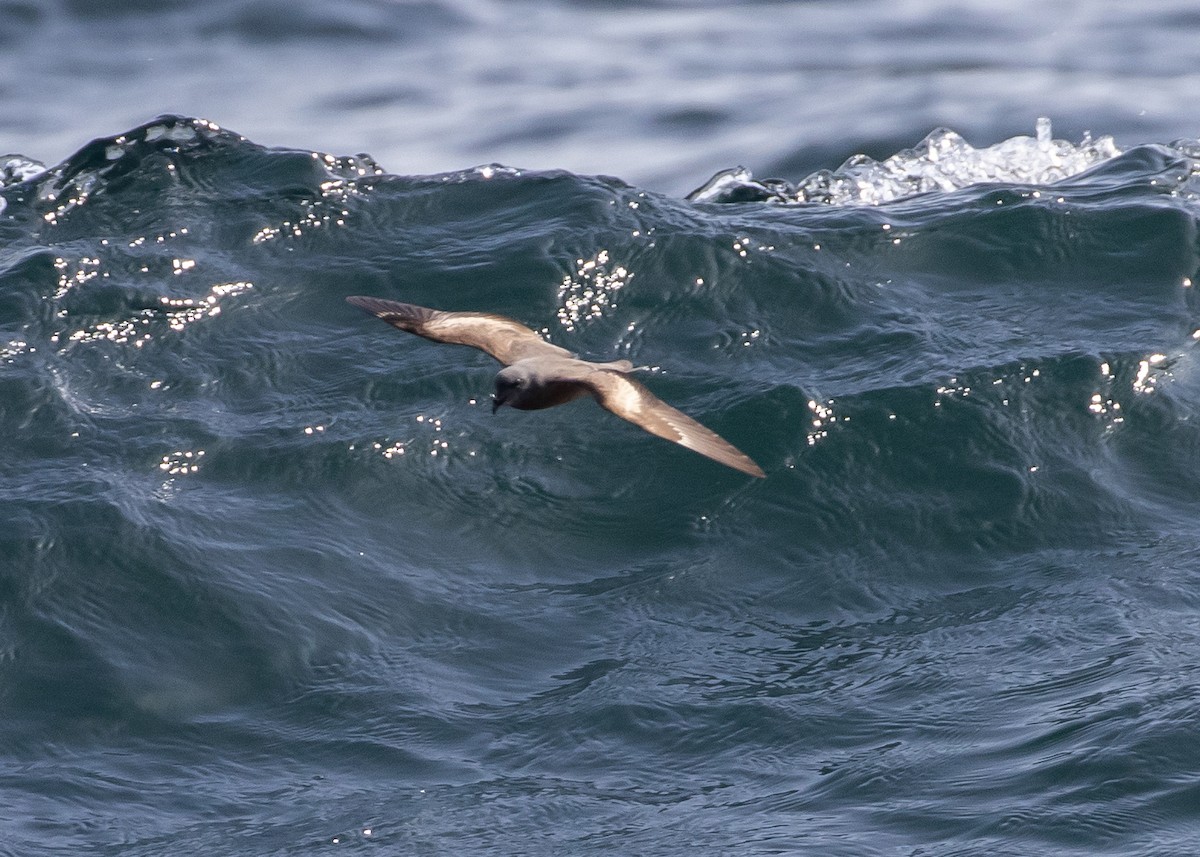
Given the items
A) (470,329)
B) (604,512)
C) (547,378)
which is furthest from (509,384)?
(604,512)

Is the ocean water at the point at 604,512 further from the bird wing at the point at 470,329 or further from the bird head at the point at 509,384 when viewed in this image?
the bird head at the point at 509,384

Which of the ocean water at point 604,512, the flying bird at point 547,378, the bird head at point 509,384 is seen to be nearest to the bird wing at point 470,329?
the flying bird at point 547,378

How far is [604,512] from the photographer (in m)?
7.32

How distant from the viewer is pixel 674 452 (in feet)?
24.8

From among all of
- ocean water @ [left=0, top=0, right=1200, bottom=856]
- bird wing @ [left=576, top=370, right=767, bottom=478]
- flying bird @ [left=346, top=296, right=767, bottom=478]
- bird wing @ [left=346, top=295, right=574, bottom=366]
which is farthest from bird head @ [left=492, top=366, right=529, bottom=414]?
ocean water @ [left=0, top=0, right=1200, bottom=856]

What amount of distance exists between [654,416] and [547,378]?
463 millimetres

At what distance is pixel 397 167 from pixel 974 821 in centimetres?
682

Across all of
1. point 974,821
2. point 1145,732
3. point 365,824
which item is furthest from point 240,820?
point 1145,732

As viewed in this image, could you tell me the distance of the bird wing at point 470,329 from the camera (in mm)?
7062

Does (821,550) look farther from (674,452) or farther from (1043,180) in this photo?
(1043,180)

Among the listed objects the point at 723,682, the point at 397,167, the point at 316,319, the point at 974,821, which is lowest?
the point at 974,821

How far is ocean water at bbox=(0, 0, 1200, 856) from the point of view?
5.70 metres

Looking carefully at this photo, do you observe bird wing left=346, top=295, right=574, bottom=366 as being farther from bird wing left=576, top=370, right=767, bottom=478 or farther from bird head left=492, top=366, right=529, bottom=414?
bird wing left=576, top=370, right=767, bottom=478

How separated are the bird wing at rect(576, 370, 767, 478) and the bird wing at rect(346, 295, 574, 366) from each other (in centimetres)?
60
